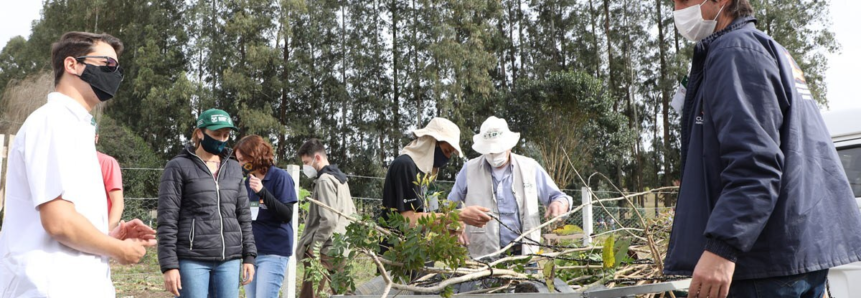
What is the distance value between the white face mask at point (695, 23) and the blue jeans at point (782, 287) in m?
0.78

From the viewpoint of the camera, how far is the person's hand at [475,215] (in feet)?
10.0

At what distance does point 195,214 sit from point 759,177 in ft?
9.39

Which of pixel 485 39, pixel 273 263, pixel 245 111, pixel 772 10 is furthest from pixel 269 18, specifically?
pixel 273 263

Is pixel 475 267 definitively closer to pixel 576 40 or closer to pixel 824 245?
pixel 824 245

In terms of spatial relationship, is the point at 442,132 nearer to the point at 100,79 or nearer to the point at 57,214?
the point at 100,79

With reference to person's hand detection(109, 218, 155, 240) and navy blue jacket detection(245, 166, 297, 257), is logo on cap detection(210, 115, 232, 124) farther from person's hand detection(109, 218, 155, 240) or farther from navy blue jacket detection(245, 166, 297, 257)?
person's hand detection(109, 218, 155, 240)

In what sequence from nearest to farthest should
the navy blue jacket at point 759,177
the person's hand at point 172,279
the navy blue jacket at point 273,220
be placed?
the navy blue jacket at point 759,177
the person's hand at point 172,279
the navy blue jacket at point 273,220

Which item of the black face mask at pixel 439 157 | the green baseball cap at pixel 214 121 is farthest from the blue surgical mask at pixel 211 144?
the black face mask at pixel 439 157

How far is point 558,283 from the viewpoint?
2238 mm

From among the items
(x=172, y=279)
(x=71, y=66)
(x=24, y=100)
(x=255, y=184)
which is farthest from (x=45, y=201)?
(x=24, y=100)

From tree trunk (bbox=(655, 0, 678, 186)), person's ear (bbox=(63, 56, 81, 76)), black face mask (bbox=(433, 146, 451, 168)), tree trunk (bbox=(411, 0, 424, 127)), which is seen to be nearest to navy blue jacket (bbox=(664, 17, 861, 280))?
black face mask (bbox=(433, 146, 451, 168))

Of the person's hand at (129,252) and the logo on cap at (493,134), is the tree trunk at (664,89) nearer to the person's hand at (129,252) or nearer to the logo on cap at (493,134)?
the logo on cap at (493,134)

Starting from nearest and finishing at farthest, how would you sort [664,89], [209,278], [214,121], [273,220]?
[209,278] < [214,121] < [273,220] < [664,89]

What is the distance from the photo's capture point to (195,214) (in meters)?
3.56
